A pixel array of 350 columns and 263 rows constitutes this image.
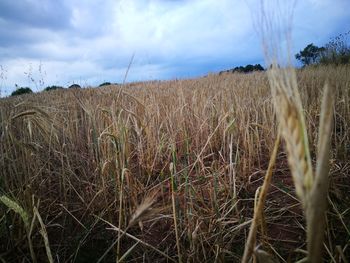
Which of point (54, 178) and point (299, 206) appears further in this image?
point (54, 178)

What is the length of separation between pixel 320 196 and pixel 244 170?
138cm

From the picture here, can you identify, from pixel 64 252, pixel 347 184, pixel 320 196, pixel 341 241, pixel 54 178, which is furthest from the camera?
pixel 54 178

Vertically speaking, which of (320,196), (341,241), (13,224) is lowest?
(341,241)

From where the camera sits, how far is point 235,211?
151cm

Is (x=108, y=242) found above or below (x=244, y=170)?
below

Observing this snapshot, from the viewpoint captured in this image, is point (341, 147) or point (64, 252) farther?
point (341, 147)

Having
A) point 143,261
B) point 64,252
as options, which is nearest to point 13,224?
point 64,252

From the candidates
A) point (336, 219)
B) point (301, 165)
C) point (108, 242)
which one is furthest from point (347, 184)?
point (301, 165)

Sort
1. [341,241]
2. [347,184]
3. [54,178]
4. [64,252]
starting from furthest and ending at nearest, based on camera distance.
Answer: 1. [54,178]
2. [347,184]
3. [64,252]
4. [341,241]

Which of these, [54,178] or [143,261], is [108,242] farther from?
[54,178]

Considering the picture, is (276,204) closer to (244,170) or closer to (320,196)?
(244,170)

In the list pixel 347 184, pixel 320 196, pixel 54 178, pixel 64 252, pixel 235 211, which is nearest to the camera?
pixel 320 196

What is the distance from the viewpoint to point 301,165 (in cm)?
45

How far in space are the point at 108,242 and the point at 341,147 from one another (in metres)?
1.62
